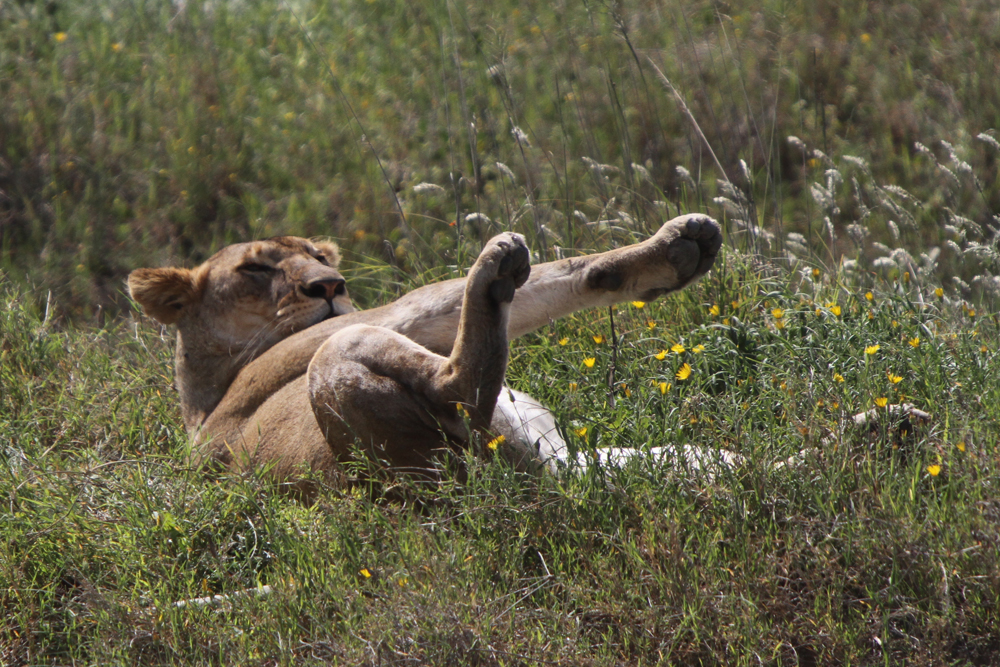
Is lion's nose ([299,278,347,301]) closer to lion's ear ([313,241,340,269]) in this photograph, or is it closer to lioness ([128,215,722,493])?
lioness ([128,215,722,493])

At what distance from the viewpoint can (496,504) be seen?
2.96 meters

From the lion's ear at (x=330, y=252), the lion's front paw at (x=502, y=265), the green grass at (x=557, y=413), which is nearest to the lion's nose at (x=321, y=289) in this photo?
the lion's ear at (x=330, y=252)

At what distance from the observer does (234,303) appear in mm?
4383

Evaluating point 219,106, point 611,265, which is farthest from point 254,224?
point 611,265

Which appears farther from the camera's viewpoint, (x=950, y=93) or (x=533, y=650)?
(x=950, y=93)

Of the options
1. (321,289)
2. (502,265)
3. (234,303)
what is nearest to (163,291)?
(234,303)

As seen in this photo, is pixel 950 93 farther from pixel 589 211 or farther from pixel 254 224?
pixel 254 224

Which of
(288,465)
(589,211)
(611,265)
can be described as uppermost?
(611,265)

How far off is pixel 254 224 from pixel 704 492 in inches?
184

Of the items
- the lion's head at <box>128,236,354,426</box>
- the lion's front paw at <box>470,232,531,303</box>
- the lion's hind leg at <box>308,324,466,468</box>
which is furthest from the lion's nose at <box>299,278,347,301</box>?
the lion's front paw at <box>470,232,531,303</box>

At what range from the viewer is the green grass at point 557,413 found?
264 centimetres

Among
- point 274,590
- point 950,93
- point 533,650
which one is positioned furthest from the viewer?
point 950,93

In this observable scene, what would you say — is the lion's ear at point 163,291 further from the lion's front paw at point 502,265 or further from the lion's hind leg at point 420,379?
the lion's front paw at point 502,265

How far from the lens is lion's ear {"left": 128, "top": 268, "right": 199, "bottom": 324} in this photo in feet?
14.1
